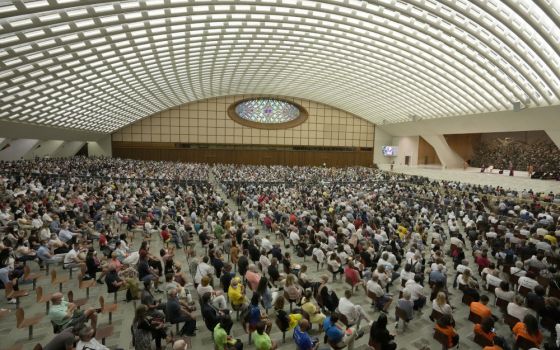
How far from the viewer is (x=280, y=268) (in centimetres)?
1031

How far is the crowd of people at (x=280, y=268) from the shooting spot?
611 cm

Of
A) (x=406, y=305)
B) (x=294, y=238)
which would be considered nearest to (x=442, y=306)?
(x=406, y=305)

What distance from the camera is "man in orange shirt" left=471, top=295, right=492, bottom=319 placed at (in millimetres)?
6661

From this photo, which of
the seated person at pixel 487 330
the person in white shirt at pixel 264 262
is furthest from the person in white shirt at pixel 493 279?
the person in white shirt at pixel 264 262

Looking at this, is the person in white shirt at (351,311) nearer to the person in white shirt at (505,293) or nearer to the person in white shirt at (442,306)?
the person in white shirt at (442,306)

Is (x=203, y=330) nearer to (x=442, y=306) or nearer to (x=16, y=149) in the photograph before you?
(x=442, y=306)

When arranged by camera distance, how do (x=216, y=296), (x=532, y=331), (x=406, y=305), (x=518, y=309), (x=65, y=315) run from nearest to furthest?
(x=532, y=331), (x=65, y=315), (x=518, y=309), (x=216, y=296), (x=406, y=305)

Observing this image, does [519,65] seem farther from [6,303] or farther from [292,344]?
[6,303]

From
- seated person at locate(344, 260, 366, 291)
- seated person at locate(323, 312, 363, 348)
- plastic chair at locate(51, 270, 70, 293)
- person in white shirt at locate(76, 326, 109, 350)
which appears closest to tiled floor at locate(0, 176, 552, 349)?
seated person at locate(344, 260, 366, 291)

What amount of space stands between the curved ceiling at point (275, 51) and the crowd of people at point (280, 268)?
8.13 m

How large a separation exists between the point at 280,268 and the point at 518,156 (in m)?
44.1

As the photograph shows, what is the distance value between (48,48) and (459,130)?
4022 cm

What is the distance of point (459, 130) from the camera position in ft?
128

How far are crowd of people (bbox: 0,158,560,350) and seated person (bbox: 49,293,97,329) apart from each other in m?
0.02
